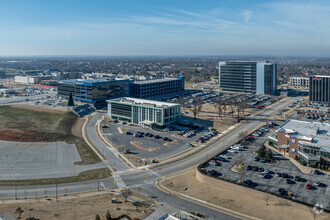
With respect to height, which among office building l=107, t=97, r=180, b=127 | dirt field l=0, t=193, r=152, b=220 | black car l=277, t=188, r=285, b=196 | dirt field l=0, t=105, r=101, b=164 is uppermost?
office building l=107, t=97, r=180, b=127

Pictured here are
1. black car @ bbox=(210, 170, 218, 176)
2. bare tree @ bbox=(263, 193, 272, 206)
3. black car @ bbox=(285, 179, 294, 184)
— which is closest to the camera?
bare tree @ bbox=(263, 193, 272, 206)

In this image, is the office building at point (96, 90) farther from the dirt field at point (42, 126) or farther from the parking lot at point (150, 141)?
the parking lot at point (150, 141)

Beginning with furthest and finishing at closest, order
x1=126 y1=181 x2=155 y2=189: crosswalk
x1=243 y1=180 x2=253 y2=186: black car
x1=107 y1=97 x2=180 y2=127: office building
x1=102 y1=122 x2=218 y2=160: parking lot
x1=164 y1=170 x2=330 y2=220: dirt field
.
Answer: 1. x1=107 y1=97 x2=180 y2=127: office building
2. x1=102 y1=122 x2=218 y2=160: parking lot
3. x1=126 y1=181 x2=155 y2=189: crosswalk
4. x1=243 y1=180 x2=253 y2=186: black car
5. x1=164 y1=170 x2=330 y2=220: dirt field

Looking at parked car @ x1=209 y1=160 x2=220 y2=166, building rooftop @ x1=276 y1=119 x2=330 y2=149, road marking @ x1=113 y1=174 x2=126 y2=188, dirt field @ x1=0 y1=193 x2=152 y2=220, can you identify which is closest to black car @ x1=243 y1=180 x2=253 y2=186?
parked car @ x1=209 y1=160 x2=220 y2=166

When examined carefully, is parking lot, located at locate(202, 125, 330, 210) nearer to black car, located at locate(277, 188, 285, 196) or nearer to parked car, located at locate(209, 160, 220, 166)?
black car, located at locate(277, 188, 285, 196)

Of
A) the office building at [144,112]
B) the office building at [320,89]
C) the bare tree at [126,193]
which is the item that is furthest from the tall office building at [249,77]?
the bare tree at [126,193]

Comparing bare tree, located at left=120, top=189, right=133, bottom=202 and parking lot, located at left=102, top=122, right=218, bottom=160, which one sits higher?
parking lot, located at left=102, top=122, right=218, bottom=160

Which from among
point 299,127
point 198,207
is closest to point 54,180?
point 198,207
